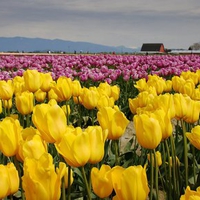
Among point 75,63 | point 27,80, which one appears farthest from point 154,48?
point 27,80

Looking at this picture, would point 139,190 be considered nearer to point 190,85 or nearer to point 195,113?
point 195,113

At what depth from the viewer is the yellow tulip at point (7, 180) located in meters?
1.92

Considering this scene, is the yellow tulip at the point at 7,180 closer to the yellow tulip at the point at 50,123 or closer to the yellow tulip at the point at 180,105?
the yellow tulip at the point at 50,123

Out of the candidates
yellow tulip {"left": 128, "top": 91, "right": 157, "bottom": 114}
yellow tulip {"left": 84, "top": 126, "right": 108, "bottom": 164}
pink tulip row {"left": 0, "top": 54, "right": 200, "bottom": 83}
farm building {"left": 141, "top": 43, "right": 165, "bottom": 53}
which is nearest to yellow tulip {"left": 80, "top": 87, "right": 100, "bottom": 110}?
yellow tulip {"left": 128, "top": 91, "right": 157, "bottom": 114}

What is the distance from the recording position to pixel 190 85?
4289 millimetres

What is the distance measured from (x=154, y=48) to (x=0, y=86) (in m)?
113

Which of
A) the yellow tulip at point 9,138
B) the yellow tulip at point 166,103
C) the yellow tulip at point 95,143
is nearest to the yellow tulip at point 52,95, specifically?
the yellow tulip at point 166,103

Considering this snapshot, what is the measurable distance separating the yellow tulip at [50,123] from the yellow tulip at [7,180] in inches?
13.0

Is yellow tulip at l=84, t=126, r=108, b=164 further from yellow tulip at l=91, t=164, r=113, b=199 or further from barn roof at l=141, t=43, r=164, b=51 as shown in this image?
barn roof at l=141, t=43, r=164, b=51

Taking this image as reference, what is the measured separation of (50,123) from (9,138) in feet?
0.84

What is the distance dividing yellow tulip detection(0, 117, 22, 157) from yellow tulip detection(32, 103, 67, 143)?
131mm

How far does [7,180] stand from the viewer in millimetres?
1958

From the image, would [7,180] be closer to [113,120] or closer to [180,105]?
[113,120]

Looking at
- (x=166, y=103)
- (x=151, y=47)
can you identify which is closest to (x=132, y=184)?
(x=166, y=103)
